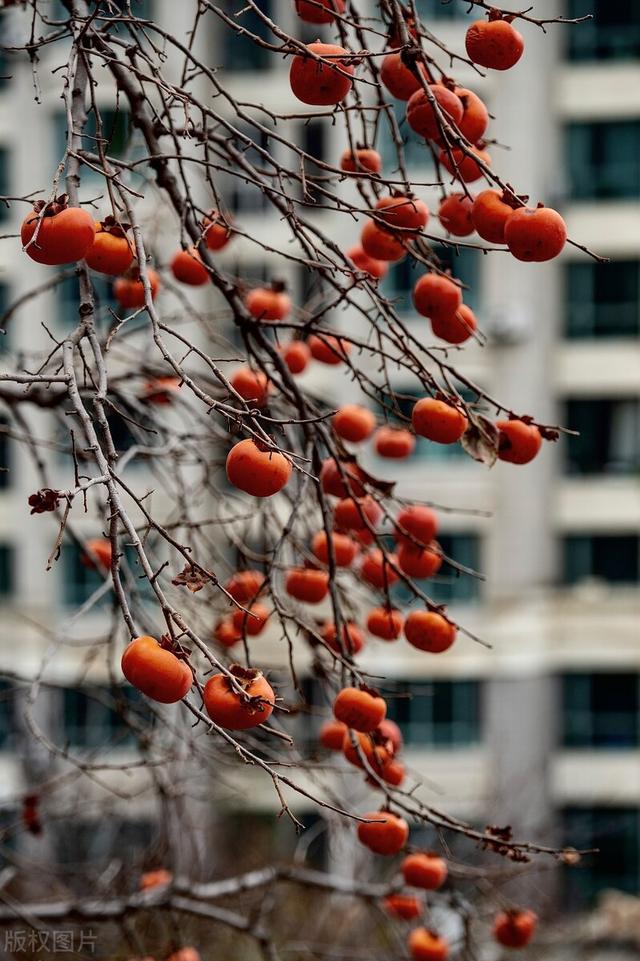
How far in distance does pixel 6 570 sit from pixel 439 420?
14.4 metres

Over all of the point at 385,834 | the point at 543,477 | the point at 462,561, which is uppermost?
the point at 543,477

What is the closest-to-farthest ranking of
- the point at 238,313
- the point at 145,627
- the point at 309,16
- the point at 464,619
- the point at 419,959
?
1. the point at 309,16
2. the point at 238,313
3. the point at 145,627
4. the point at 419,959
5. the point at 464,619

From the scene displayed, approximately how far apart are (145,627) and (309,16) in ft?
5.19

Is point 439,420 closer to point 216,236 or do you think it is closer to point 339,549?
point 339,549

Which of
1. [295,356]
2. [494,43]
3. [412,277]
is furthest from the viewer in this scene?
[412,277]

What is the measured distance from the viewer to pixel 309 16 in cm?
234

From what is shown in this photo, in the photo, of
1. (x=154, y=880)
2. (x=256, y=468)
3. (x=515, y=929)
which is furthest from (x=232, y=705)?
(x=154, y=880)

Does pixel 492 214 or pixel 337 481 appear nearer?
pixel 492 214

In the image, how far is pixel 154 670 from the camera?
62.5 inches

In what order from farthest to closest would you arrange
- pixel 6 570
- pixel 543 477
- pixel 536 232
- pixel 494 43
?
pixel 6 570 < pixel 543 477 < pixel 494 43 < pixel 536 232

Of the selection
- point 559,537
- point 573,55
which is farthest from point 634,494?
point 573,55

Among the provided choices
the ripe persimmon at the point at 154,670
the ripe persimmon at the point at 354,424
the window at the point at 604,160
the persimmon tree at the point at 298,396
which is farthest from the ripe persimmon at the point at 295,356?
the window at the point at 604,160

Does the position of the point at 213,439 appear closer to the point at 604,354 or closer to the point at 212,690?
the point at 212,690

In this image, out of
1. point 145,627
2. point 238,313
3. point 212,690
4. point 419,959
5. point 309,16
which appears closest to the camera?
point 212,690
